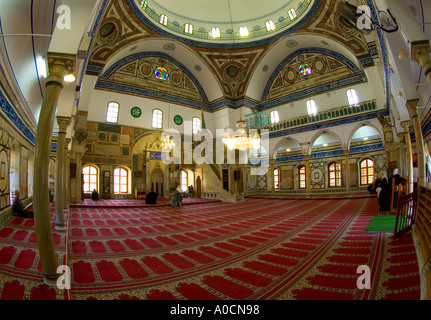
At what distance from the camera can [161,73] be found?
1374 cm

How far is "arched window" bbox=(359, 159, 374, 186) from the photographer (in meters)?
13.0

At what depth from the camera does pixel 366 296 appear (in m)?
1.78

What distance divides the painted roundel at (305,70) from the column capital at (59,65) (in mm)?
13921

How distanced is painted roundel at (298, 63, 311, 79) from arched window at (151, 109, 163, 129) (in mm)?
8842

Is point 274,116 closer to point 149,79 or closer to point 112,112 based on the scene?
point 149,79

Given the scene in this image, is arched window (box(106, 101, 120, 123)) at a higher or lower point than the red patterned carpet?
higher

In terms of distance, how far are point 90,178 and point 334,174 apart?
13821 millimetres

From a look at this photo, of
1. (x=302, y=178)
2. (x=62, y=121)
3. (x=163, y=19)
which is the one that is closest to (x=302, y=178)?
(x=302, y=178)

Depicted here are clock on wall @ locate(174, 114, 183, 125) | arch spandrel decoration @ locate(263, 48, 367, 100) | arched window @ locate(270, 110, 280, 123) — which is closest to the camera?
arch spandrel decoration @ locate(263, 48, 367, 100)

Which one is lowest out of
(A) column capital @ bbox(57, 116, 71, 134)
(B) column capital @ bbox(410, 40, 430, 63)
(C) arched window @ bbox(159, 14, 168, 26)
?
(A) column capital @ bbox(57, 116, 71, 134)

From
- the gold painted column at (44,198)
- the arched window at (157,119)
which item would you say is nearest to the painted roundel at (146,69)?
the arched window at (157,119)

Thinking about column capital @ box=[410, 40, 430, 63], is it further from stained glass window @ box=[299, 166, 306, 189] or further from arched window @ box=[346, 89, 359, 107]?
stained glass window @ box=[299, 166, 306, 189]

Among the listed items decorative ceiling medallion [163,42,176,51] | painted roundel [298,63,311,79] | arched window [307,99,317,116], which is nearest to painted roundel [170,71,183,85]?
decorative ceiling medallion [163,42,176,51]

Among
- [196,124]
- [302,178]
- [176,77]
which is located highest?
[176,77]
